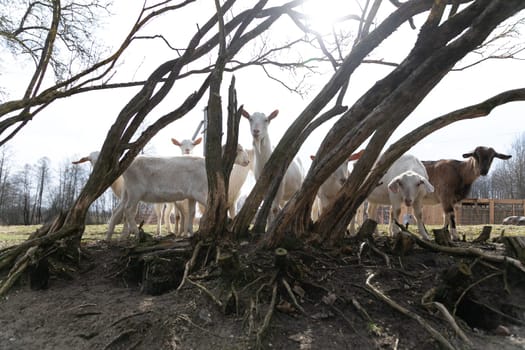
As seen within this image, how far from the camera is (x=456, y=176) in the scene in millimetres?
9969

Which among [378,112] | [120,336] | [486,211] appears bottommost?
[120,336]

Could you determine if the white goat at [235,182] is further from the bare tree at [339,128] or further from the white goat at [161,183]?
the bare tree at [339,128]

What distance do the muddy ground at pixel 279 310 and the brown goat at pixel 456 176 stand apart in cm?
619

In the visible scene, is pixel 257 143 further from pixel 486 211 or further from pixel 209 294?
pixel 486 211

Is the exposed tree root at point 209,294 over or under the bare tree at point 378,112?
under

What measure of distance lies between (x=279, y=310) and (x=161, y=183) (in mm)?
5401

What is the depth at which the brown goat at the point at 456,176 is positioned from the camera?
9.47 meters

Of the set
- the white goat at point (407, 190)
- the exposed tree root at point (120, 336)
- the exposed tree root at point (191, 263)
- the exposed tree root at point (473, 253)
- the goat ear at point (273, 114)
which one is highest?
the goat ear at point (273, 114)

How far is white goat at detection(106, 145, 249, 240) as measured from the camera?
778cm

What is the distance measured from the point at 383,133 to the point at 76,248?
384cm

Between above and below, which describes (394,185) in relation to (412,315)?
above

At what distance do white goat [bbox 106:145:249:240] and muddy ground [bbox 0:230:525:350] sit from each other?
12.5ft

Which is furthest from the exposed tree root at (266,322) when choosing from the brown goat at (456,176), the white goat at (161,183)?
the brown goat at (456,176)

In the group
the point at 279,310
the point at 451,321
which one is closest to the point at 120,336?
the point at 279,310
